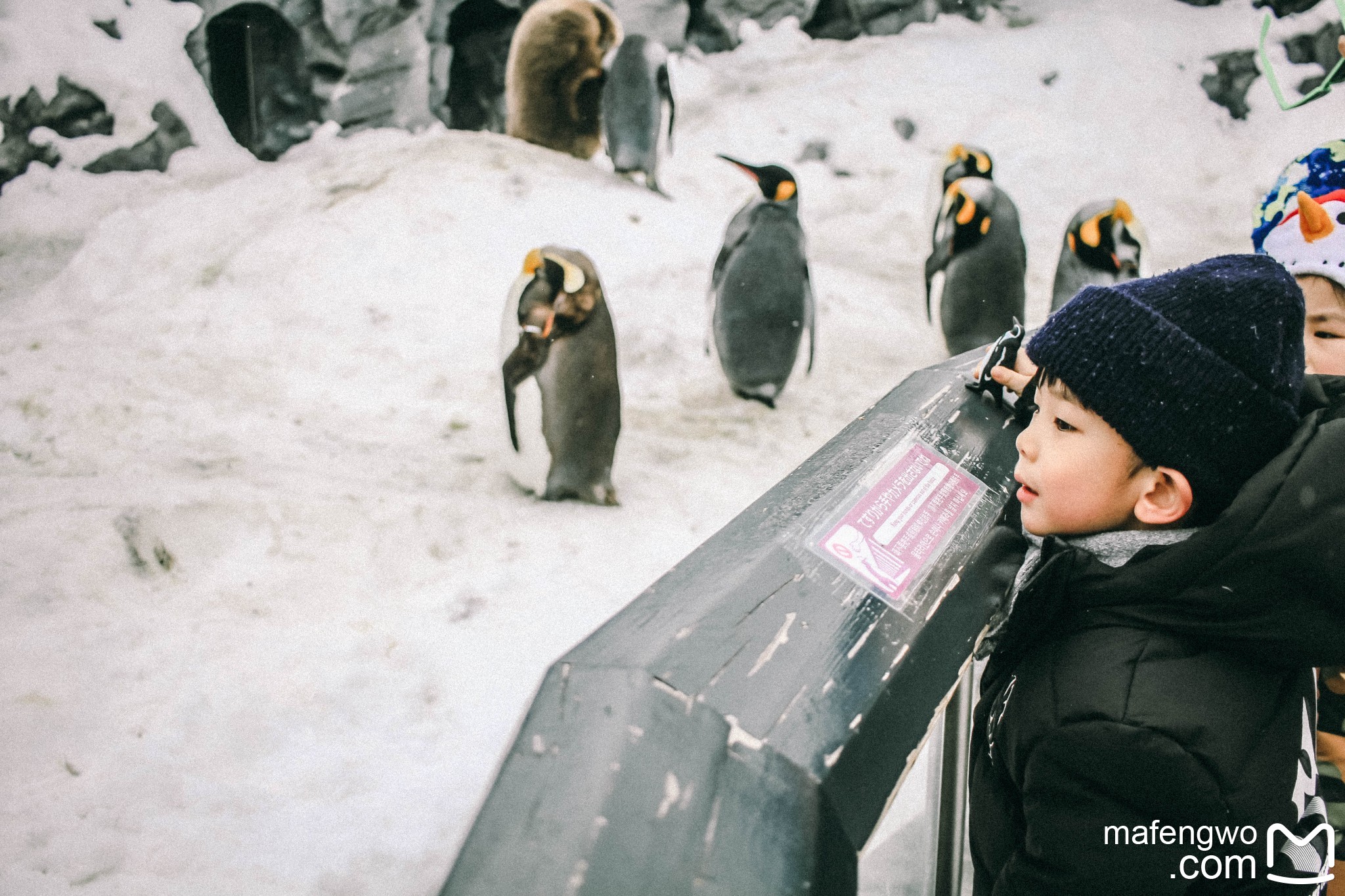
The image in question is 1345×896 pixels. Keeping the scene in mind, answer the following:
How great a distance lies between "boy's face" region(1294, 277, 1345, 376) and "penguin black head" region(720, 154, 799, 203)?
2220mm

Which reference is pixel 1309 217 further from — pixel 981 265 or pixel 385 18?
pixel 385 18

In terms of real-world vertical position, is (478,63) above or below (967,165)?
above

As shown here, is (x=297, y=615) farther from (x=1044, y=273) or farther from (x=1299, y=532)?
(x=1044, y=273)

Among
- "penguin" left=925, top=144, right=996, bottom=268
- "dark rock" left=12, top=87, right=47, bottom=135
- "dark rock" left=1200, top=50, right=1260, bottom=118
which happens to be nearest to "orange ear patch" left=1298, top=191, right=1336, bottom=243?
"penguin" left=925, top=144, right=996, bottom=268

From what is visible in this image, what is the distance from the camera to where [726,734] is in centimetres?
46

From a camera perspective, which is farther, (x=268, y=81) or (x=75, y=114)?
(x=268, y=81)

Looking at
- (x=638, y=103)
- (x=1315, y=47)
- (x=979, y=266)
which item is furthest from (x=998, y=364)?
(x=1315, y=47)

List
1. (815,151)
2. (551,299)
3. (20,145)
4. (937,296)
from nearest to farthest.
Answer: (551,299) < (937,296) < (20,145) < (815,151)

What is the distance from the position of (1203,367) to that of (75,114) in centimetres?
558

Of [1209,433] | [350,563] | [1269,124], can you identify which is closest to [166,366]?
[350,563]

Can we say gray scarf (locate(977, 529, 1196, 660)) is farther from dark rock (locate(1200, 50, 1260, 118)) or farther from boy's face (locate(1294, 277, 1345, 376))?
dark rock (locate(1200, 50, 1260, 118))

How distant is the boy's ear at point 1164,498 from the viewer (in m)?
0.58

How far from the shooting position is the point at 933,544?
0.69 metres

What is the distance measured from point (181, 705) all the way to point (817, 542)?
126 centimetres
